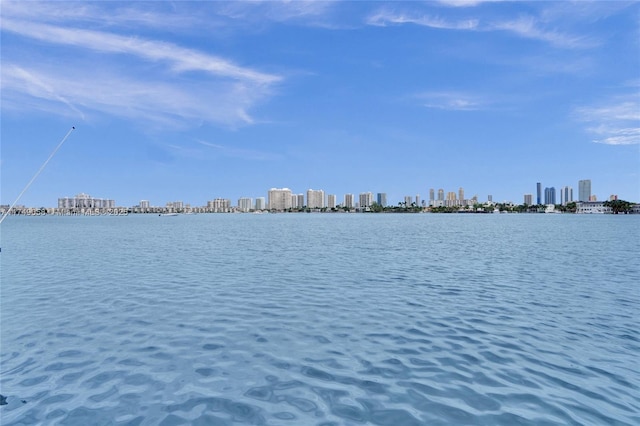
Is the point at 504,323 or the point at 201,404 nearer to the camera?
the point at 201,404

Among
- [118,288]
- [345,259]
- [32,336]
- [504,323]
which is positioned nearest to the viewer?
[32,336]

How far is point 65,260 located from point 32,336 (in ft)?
83.2

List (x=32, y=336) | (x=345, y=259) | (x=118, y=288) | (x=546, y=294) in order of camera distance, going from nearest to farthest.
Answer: (x=32, y=336)
(x=546, y=294)
(x=118, y=288)
(x=345, y=259)

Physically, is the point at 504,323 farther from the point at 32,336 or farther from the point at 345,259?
the point at 345,259

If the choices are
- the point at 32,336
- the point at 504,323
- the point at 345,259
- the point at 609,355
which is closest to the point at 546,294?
the point at 504,323

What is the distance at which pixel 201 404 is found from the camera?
26.5ft

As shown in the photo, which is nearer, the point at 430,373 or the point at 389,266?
the point at 430,373

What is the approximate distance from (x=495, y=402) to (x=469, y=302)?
31.4 feet

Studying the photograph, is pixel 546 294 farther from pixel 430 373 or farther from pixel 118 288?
pixel 118 288

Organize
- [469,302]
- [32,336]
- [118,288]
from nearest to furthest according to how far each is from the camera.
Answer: [32,336] → [469,302] → [118,288]

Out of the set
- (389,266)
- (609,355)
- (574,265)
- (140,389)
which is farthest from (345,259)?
(140,389)

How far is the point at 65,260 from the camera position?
111ft

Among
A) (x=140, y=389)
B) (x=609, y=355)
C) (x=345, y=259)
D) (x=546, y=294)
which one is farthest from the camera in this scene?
(x=345, y=259)

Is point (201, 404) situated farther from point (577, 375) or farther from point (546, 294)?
point (546, 294)
